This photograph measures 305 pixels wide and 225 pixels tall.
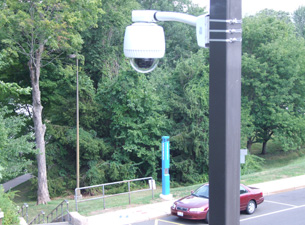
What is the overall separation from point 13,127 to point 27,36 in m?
7.06

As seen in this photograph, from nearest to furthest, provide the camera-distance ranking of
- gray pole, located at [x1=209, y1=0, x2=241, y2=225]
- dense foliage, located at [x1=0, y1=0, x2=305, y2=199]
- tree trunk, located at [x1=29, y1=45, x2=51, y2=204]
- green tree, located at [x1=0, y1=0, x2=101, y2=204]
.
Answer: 1. gray pole, located at [x1=209, y1=0, x2=241, y2=225]
2. green tree, located at [x1=0, y1=0, x2=101, y2=204]
3. tree trunk, located at [x1=29, y1=45, x2=51, y2=204]
4. dense foliage, located at [x1=0, y1=0, x2=305, y2=199]

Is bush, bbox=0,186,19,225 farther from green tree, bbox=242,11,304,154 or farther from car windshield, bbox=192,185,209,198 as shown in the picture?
green tree, bbox=242,11,304,154

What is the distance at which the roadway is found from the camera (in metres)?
14.0

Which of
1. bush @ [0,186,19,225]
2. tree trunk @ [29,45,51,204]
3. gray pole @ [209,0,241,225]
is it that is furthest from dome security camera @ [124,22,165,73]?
tree trunk @ [29,45,51,204]

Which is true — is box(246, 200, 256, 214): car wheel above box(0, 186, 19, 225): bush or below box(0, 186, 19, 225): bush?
below

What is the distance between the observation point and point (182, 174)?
3053 centimetres

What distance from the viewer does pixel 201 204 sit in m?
13.9

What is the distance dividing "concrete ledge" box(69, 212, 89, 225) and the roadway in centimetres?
199

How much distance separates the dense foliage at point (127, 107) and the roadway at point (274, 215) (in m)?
12.5

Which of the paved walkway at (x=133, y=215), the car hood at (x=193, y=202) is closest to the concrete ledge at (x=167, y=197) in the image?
the paved walkway at (x=133, y=215)

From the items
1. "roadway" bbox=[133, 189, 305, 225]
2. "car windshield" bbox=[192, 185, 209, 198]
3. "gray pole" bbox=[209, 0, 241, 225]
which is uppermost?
"gray pole" bbox=[209, 0, 241, 225]

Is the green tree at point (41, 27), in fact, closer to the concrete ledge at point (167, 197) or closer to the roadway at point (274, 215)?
the concrete ledge at point (167, 197)

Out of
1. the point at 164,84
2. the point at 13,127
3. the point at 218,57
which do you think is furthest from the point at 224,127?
the point at 164,84

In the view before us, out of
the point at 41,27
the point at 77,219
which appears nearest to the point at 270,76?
the point at 41,27
